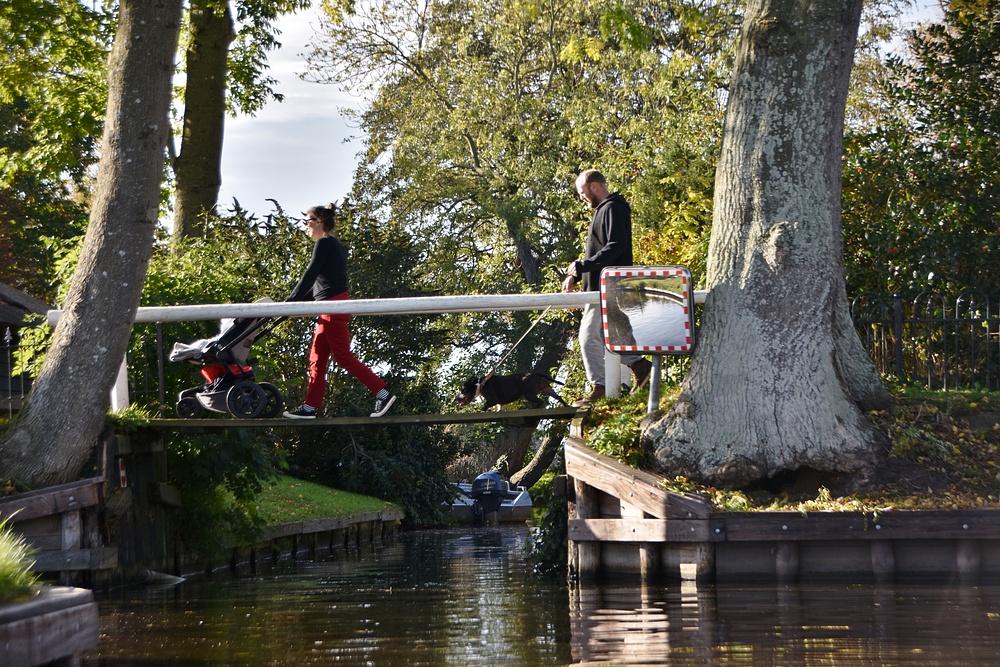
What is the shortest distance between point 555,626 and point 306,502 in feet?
39.7

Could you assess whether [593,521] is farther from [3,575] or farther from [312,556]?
[312,556]

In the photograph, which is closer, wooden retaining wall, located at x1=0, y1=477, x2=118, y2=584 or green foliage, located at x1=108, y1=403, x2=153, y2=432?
wooden retaining wall, located at x1=0, y1=477, x2=118, y2=584

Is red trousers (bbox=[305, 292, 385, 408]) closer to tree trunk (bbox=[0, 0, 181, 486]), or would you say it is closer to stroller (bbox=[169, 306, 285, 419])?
stroller (bbox=[169, 306, 285, 419])

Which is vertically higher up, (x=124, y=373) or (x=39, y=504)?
(x=124, y=373)

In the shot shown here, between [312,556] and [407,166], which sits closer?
[312,556]

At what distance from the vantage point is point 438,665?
6.32m

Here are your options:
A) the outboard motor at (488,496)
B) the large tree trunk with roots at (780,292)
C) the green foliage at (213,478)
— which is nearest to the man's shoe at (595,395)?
the large tree trunk with roots at (780,292)

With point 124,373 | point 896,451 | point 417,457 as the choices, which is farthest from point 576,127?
point 896,451

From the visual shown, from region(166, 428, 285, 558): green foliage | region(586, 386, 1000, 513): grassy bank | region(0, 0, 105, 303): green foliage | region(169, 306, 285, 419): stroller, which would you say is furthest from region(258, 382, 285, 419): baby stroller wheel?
region(0, 0, 105, 303): green foliage

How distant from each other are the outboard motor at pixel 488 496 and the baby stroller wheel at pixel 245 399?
19938 millimetres

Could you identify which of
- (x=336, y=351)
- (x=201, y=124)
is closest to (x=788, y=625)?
(x=336, y=351)

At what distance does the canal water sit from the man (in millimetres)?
1980

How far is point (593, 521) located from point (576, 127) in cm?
1503

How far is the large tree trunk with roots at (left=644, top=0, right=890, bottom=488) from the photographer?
9.43 m
